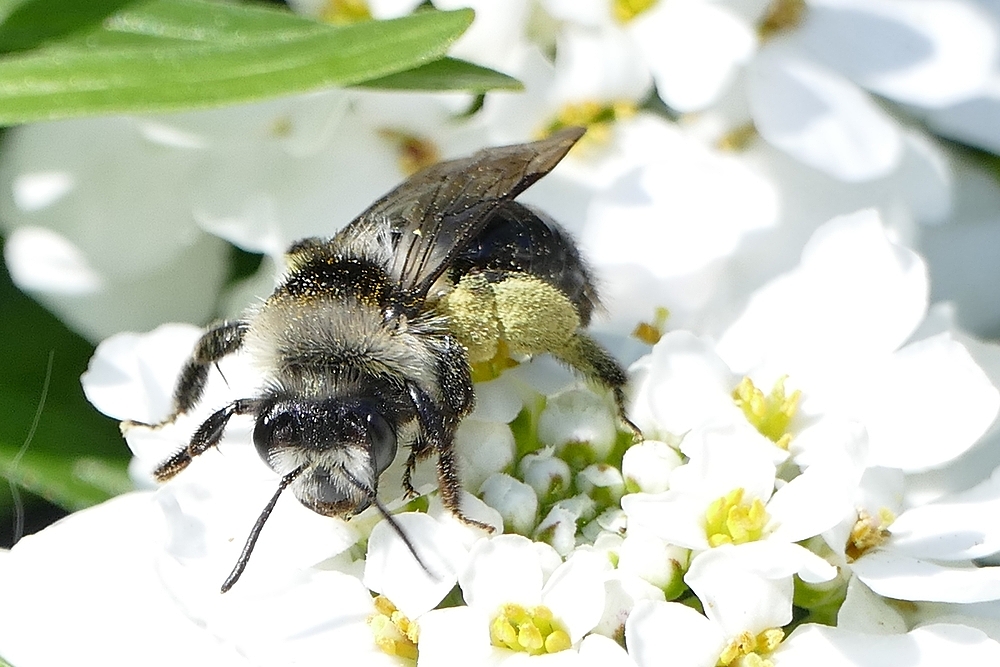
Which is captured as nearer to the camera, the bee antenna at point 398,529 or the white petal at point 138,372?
the bee antenna at point 398,529

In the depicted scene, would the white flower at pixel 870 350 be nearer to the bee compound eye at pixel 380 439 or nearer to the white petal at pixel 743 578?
the white petal at pixel 743 578

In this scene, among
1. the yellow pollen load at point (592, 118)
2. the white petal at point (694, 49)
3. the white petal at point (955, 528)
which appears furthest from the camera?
the yellow pollen load at point (592, 118)

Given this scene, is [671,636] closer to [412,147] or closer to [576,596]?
[576,596]

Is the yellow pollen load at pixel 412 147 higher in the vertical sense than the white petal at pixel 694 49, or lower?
lower

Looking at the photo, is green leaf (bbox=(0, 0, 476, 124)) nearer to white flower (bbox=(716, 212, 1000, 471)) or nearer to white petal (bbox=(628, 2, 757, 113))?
white petal (bbox=(628, 2, 757, 113))

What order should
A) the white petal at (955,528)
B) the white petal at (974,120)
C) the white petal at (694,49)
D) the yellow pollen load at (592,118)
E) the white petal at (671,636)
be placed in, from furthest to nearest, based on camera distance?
the white petal at (974,120) < the yellow pollen load at (592,118) < the white petal at (694,49) < the white petal at (955,528) < the white petal at (671,636)

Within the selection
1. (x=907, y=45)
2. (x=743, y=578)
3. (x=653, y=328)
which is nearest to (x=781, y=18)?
(x=907, y=45)

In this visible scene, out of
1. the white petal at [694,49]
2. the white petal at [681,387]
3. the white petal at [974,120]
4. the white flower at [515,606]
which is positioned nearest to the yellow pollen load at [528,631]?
the white flower at [515,606]
